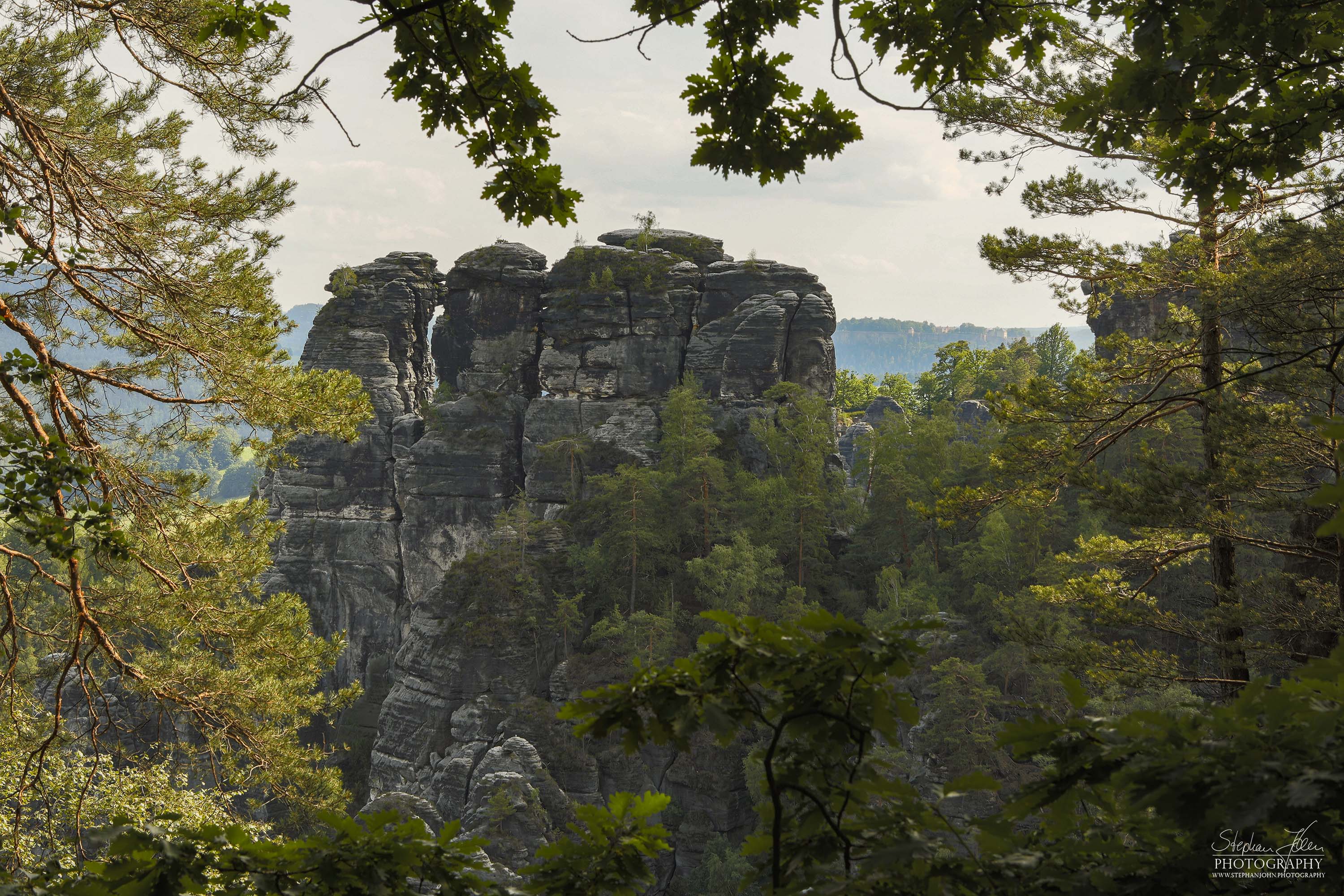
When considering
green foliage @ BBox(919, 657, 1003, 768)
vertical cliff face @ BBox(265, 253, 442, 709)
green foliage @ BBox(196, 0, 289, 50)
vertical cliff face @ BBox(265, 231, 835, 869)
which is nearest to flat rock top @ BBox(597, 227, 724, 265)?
vertical cliff face @ BBox(265, 231, 835, 869)

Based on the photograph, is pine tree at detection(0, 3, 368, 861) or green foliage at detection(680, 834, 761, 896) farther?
green foliage at detection(680, 834, 761, 896)

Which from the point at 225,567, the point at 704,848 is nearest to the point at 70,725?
the point at 704,848

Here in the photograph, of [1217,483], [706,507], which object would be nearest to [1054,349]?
[706,507]

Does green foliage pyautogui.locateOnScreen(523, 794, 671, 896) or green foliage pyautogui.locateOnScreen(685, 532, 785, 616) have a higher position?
green foliage pyautogui.locateOnScreen(523, 794, 671, 896)

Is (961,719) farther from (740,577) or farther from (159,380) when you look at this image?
(159,380)

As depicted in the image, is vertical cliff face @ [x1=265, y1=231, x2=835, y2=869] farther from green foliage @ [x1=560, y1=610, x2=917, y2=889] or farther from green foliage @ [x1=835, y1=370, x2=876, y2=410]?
green foliage @ [x1=560, y1=610, x2=917, y2=889]

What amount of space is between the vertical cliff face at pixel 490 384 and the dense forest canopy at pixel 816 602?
16.5 meters

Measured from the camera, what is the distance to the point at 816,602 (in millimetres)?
9359

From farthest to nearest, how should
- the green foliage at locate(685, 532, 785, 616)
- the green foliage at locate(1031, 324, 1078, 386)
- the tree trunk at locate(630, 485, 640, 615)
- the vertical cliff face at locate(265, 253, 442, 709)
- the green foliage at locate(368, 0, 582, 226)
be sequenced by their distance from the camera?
the green foliage at locate(1031, 324, 1078, 386)
the vertical cliff face at locate(265, 253, 442, 709)
the tree trunk at locate(630, 485, 640, 615)
the green foliage at locate(685, 532, 785, 616)
the green foliage at locate(368, 0, 582, 226)

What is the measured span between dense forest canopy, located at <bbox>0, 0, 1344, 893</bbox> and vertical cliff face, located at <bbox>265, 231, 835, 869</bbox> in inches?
651

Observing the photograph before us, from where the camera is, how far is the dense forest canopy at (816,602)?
1810mm

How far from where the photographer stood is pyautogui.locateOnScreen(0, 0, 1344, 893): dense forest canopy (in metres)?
1.81

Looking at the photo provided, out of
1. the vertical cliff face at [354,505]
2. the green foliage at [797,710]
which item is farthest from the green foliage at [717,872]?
the vertical cliff face at [354,505]

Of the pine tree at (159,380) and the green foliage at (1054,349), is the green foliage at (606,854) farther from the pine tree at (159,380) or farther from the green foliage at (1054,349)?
the green foliage at (1054,349)
